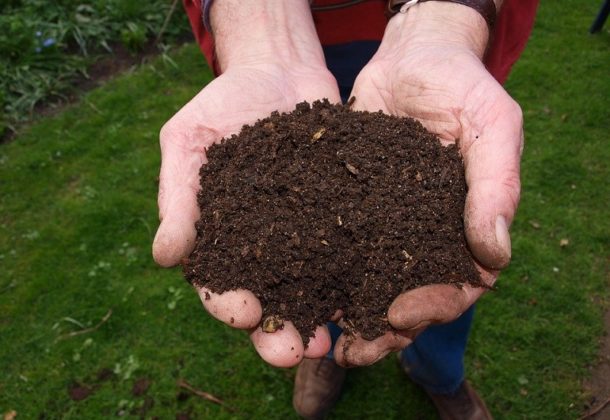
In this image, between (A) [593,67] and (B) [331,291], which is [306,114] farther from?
(A) [593,67]

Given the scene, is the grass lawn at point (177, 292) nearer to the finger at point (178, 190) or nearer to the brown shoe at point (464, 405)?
the brown shoe at point (464, 405)

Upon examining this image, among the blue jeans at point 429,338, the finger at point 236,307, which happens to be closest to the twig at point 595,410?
the blue jeans at point 429,338

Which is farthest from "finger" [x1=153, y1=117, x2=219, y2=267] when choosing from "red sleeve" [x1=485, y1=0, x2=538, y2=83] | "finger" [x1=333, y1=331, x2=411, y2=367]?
"red sleeve" [x1=485, y1=0, x2=538, y2=83]

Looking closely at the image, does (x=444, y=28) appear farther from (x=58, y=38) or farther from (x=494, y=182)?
(x=58, y=38)

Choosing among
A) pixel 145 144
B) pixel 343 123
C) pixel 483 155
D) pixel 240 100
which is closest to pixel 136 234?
pixel 145 144

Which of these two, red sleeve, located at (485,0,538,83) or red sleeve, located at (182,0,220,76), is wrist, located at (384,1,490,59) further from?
red sleeve, located at (182,0,220,76)
